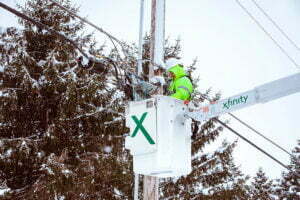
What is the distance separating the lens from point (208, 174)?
14.3 meters

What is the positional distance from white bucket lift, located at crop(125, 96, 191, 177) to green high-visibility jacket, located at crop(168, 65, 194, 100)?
21 centimetres

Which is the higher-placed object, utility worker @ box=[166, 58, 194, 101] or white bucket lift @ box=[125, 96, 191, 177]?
utility worker @ box=[166, 58, 194, 101]

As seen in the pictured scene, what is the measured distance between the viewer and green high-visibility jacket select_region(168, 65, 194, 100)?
6227 millimetres

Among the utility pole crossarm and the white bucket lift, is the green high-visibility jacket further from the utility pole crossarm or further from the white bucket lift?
the utility pole crossarm

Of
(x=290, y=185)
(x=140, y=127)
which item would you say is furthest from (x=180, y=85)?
(x=290, y=185)

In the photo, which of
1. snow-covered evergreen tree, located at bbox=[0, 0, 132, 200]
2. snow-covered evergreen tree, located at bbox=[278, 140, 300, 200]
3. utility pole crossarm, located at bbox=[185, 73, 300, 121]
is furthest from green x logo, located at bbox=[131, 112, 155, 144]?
snow-covered evergreen tree, located at bbox=[278, 140, 300, 200]

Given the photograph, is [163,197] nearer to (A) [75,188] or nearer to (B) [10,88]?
(A) [75,188]

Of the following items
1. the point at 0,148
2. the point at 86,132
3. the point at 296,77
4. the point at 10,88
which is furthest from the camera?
the point at 86,132

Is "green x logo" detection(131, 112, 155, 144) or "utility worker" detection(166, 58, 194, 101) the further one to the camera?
"utility worker" detection(166, 58, 194, 101)

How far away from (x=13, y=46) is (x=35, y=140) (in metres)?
2.85

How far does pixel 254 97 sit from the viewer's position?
534 cm

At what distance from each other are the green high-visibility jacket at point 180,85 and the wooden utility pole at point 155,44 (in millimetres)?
874

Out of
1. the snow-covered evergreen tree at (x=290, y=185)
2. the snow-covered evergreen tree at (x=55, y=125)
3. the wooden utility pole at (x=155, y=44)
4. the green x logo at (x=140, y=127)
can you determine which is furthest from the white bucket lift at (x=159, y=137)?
the snow-covered evergreen tree at (x=290, y=185)

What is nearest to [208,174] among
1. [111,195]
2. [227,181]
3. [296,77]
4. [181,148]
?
[227,181]
